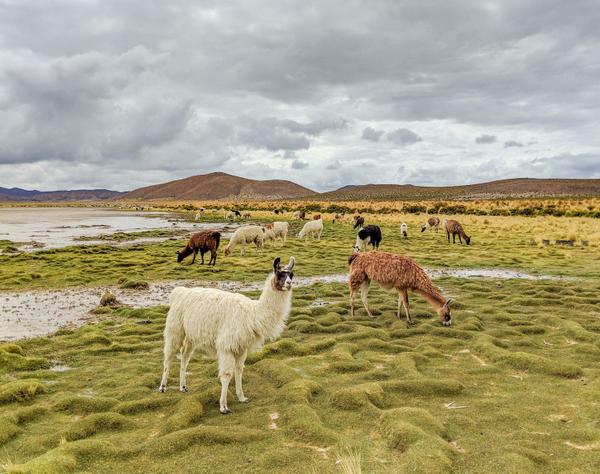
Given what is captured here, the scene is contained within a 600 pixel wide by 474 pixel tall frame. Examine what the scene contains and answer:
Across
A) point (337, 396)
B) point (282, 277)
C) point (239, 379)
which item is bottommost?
point (337, 396)

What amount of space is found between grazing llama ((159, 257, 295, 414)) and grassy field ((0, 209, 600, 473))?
0.61 meters

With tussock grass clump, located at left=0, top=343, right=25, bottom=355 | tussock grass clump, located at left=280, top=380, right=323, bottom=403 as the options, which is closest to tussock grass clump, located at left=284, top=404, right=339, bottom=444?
tussock grass clump, located at left=280, top=380, right=323, bottom=403

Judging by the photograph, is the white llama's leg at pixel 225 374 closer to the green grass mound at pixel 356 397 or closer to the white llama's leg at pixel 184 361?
the white llama's leg at pixel 184 361

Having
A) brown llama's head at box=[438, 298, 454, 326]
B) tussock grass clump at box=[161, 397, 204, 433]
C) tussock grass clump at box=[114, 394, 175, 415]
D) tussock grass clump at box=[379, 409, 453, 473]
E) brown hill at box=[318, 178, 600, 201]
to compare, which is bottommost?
tussock grass clump at box=[114, 394, 175, 415]

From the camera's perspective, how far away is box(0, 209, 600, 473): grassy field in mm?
5527

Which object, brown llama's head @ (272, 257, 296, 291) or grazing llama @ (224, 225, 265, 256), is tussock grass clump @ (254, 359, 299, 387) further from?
grazing llama @ (224, 225, 265, 256)

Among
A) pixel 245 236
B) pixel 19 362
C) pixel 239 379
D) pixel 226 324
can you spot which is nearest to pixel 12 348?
pixel 19 362

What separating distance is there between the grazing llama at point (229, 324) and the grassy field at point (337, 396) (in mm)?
610

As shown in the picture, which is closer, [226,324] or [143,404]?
[143,404]

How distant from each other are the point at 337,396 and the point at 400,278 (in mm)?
5560

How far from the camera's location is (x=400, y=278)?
12117 millimetres

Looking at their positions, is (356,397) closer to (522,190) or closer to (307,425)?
(307,425)

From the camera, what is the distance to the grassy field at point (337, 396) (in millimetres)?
5527

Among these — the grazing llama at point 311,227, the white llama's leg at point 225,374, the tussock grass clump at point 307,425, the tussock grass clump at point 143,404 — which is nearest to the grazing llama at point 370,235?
the grazing llama at point 311,227
